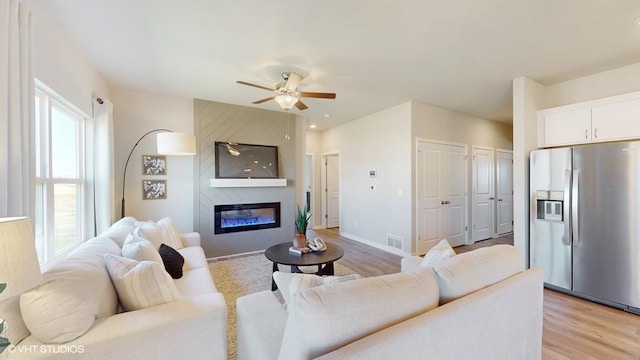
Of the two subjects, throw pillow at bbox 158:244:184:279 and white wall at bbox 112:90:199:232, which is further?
white wall at bbox 112:90:199:232

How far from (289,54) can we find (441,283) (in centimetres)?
243

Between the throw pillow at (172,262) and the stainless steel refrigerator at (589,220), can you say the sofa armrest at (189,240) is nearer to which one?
the throw pillow at (172,262)

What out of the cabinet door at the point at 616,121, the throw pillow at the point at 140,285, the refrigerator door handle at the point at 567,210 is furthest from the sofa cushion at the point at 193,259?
the cabinet door at the point at 616,121

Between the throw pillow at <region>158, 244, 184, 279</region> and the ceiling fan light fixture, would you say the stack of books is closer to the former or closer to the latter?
the throw pillow at <region>158, 244, 184, 279</region>

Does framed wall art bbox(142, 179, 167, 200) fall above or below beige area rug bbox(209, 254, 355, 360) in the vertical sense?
above

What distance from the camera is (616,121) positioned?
283 centimetres

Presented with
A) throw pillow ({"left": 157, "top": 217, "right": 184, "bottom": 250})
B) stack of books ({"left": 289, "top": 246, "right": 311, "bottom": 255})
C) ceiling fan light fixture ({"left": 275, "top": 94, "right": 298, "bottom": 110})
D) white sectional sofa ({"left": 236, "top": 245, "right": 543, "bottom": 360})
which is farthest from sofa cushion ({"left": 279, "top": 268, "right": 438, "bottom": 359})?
ceiling fan light fixture ({"left": 275, "top": 94, "right": 298, "bottom": 110})

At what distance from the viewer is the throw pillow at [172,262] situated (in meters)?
2.24

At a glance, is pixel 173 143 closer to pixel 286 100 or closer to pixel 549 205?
pixel 286 100

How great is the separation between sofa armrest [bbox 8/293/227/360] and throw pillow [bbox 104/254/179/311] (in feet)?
0.18

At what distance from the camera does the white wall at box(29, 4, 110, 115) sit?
1.88 metres

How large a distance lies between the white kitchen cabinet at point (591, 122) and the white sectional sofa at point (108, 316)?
4142 millimetres

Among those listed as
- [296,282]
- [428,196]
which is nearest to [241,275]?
[296,282]

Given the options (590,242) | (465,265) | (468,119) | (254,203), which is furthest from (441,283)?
(468,119)
